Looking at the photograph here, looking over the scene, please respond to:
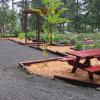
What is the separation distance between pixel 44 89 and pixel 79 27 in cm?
2356

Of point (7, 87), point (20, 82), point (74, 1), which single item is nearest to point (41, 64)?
point (20, 82)

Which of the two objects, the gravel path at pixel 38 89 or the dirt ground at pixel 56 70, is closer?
the gravel path at pixel 38 89

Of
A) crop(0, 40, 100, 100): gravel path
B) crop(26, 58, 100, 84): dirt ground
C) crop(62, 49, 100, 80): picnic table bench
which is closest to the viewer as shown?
crop(0, 40, 100, 100): gravel path

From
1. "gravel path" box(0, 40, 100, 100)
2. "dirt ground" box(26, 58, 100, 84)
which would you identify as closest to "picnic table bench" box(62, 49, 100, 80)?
"dirt ground" box(26, 58, 100, 84)

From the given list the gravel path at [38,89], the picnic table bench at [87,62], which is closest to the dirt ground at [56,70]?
the picnic table bench at [87,62]

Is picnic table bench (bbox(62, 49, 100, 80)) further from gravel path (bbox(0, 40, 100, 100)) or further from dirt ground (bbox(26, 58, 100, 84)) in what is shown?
gravel path (bbox(0, 40, 100, 100))

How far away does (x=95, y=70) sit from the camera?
22.0 ft

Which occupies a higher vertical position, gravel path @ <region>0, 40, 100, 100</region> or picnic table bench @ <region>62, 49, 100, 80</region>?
picnic table bench @ <region>62, 49, 100, 80</region>

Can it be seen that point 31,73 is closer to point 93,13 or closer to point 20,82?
point 20,82

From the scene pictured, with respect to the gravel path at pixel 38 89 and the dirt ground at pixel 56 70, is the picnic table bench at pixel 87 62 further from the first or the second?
the gravel path at pixel 38 89

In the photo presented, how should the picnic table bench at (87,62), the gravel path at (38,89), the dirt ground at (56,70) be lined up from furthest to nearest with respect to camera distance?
the dirt ground at (56,70) < the picnic table bench at (87,62) < the gravel path at (38,89)

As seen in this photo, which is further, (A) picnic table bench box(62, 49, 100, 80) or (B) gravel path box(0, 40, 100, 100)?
(A) picnic table bench box(62, 49, 100, 80)

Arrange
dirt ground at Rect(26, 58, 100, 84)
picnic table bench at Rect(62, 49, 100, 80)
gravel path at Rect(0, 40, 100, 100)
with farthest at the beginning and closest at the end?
dirt ground at Rect(26, 58, 100, 84) < picnic table bench at Rect(62, 49, 100, 80) < gravel path at Rect(0, 40, 100, 100)

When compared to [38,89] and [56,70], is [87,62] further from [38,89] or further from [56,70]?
[38,89]
